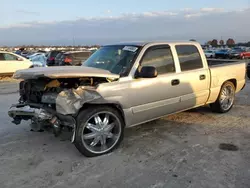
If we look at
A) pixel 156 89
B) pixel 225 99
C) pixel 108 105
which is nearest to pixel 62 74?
pixel 108 105

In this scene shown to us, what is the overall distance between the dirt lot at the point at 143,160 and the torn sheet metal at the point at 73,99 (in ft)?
2.58

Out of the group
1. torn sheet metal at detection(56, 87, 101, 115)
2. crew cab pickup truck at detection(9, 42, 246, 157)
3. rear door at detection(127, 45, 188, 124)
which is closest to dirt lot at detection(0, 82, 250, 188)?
crew cab pickup truck at detection(9, 42, 246, 157)

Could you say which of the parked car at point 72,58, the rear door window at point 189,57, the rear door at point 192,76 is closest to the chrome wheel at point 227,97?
the rear door at point 192,76

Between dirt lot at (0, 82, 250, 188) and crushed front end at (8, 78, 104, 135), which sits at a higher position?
crushed front end at (8, 78, 104, 135)

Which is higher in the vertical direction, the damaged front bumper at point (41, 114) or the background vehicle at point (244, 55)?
the background vehicle at point (244, 55)

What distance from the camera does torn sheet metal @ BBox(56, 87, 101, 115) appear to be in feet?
12.7

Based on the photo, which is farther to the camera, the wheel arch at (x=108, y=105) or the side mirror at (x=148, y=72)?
the side mirror at (x=148, y=72)

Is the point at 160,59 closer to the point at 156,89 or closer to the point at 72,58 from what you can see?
the point at 156,89

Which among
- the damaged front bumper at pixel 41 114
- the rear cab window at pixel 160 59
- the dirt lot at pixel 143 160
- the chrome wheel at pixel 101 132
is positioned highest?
the rear cab window at pixel 160 59

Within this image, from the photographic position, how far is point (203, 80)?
558 centimetres

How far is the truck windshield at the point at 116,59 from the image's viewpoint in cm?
447

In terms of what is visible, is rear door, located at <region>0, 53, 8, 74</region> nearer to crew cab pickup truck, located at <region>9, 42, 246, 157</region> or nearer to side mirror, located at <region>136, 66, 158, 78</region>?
crew cab pickup truck, located at <region>9, 42, 246, 157</region>

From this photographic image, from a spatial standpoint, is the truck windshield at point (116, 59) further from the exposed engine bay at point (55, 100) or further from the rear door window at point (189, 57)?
the rear door window at point (189, 57)

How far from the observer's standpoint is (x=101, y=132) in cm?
416
